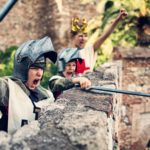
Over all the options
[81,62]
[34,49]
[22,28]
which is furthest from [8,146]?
[22,28]

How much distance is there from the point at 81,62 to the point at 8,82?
1.82 metres

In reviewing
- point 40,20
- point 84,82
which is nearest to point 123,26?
point 40,20

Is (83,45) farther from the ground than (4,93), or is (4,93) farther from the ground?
(83,45)

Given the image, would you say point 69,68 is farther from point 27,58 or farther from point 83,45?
point 27,58

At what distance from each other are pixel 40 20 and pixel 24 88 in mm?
13825

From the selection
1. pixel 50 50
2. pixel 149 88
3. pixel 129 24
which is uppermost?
pixel 129 24

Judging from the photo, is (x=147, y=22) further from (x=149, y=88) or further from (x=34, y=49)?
(x=34, y=49)

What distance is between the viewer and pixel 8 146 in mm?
2084

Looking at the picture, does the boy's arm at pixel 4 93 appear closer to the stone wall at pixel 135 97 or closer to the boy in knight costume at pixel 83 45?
the boy in knight costume at pixel 83 45

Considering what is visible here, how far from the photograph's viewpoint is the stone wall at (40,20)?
15953 millimetres

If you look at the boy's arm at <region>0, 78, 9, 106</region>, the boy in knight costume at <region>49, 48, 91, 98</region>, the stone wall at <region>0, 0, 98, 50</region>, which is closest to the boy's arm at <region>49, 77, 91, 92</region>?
the boy in knight costume at <region>49, 48, 91, 98</region>

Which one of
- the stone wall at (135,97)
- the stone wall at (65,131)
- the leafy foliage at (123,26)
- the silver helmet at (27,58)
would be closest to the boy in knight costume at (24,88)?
the silver helmet at (27,58)

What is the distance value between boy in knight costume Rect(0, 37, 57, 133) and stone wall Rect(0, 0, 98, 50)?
12514 mm

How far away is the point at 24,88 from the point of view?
3033 mm
